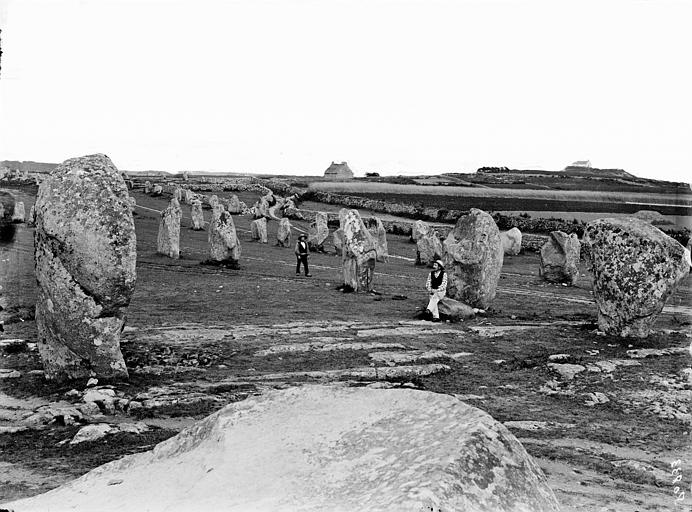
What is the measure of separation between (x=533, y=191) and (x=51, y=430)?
7011cm

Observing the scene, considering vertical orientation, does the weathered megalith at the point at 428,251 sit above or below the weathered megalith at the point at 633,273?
below

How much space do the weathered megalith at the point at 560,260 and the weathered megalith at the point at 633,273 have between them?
10330 mm

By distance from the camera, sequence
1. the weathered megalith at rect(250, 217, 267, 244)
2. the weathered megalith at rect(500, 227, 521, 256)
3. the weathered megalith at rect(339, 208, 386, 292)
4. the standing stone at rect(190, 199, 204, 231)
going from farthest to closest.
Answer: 1. the standing stone at rect(190, 199, 204, 231)
2. the weathered megalith at rect(250, 217, 267, 244)
3. the weathered megalith at rect(500, 227, 521, 256)
4. the weathered megalith at rect(339, 208, 386, 292)

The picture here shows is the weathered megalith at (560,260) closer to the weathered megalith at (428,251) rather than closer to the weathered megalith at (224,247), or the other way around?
the weathered megalith at (428,251)

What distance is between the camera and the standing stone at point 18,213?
34.4m

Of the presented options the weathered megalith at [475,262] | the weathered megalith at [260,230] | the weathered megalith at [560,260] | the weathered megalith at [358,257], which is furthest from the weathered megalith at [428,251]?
the weathered megalith at [260,230]

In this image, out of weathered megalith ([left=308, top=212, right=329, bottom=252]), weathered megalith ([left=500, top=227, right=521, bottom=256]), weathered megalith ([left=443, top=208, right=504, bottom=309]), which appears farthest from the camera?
weathered megalith ([left=500, top=227, right=521, bottom=256])

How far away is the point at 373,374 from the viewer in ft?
39.3

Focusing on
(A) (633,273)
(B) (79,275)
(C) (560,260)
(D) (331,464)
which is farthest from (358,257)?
(D) (331,464)

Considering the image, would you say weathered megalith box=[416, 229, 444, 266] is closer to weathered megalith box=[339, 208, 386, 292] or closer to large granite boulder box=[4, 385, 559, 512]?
weathered megalith box=[339, 208, 386, 292]

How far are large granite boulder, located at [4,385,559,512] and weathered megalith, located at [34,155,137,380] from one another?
20.0ft

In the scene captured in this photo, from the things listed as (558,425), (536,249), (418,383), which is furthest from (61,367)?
(536,249)

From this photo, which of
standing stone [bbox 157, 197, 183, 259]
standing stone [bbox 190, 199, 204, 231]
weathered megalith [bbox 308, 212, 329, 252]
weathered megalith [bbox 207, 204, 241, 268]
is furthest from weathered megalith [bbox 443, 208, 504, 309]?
standing stone [bbox 190, 199, 204, 231]

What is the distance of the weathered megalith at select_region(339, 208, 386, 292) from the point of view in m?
21.7
